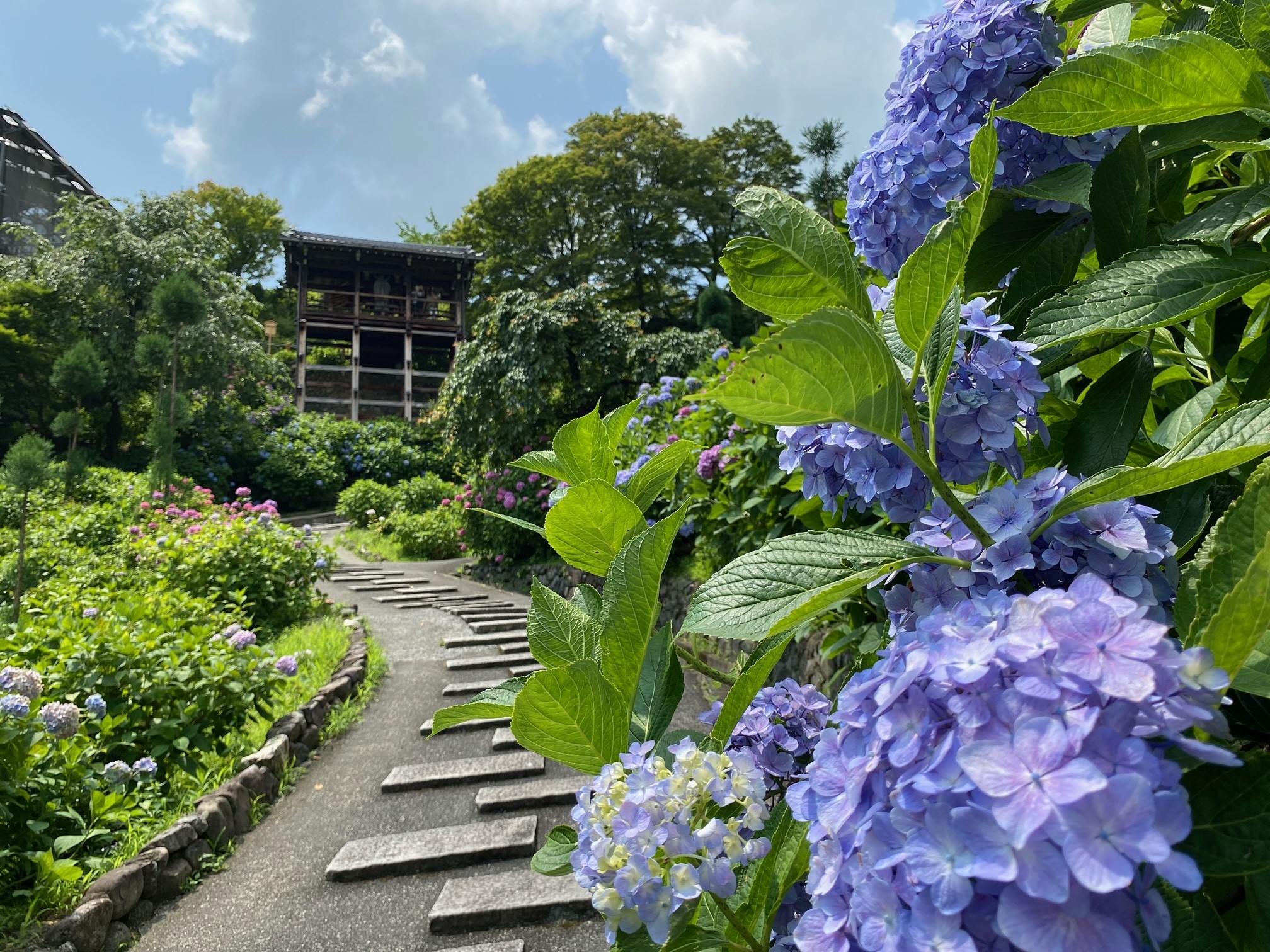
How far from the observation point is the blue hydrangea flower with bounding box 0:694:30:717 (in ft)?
8.20

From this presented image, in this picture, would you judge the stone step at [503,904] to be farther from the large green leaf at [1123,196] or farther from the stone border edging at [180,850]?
the large green leaf at [1123,196]

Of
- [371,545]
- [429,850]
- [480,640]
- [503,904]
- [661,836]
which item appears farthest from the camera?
[371,545]

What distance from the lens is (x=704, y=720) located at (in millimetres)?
713

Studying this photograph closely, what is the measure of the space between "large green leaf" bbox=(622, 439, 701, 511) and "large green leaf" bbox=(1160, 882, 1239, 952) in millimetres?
468

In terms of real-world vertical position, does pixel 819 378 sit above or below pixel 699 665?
above

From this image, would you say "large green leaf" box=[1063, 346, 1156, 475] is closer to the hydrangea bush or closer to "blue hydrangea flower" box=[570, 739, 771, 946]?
the hydrangea bush

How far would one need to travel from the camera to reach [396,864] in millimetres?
2805

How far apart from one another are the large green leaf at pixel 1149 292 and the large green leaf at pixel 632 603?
1.02 feet

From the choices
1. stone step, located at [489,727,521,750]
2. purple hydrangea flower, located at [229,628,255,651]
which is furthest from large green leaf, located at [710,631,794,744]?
purple hydrangea flower, located at [229,628,255,651]

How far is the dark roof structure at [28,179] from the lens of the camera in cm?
1972

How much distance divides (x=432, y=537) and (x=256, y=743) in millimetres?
7861

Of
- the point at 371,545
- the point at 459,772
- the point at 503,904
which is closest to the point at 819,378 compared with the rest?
the point at 503,904

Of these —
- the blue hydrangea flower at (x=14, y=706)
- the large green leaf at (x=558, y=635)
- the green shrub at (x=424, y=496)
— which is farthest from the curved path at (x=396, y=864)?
the green shrub at (x=424, y=496)

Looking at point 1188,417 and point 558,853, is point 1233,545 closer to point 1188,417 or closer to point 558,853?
point 1188,417
